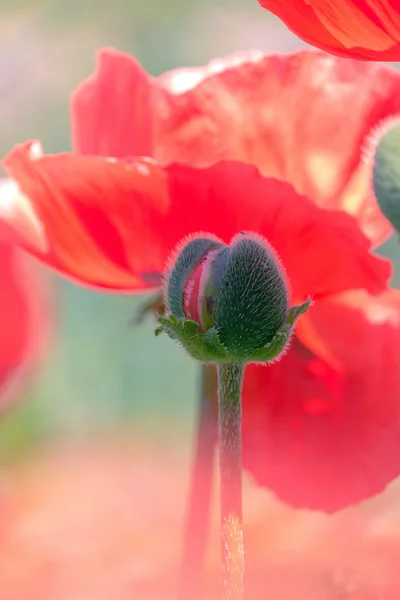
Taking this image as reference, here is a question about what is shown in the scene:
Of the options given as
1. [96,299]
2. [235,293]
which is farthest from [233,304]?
[96,299]

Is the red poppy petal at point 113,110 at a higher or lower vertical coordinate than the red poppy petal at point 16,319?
higher

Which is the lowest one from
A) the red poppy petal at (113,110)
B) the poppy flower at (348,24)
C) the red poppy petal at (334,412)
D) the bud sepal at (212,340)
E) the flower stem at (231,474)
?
the red poppy petal at (334,412)

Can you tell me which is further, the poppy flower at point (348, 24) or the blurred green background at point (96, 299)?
the blurred green background at point (96, 299)

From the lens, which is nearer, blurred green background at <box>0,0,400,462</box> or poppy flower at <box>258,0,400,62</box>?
poppy flower at <box>258,0,400,62</box>
